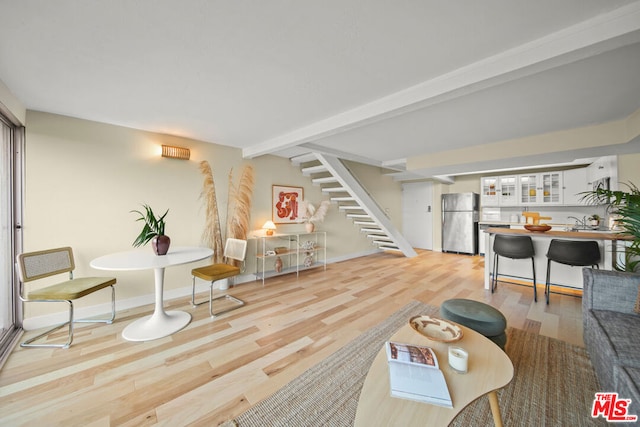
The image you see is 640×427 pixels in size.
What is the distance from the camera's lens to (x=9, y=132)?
225 centimetres

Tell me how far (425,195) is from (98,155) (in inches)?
280

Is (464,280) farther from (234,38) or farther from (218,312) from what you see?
(234,38)

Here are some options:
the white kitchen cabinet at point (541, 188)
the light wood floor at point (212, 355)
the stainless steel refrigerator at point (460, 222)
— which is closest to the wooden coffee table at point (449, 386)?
the light wood floor at point (212, 355)

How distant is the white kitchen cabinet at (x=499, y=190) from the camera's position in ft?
18.2

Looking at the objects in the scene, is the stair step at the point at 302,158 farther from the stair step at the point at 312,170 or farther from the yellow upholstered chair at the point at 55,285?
the yellow upholstered chair at the point at 55,285

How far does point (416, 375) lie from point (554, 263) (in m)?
3.66

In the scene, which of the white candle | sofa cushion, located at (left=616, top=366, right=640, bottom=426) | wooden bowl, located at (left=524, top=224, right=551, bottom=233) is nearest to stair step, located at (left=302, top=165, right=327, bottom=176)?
wooden bowl, located at (left=524, top=224, right=551, bottom=233)

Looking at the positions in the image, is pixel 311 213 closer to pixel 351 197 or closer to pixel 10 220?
pixel 351 197

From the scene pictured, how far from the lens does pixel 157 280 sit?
95.9 inches

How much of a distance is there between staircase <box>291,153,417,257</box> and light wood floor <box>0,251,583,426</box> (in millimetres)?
1780

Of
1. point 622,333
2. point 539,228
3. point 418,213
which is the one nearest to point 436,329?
point 622,333

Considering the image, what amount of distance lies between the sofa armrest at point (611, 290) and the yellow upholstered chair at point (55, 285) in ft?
14.0

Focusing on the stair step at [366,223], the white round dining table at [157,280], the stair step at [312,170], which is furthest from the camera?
the stair step at [366,223]

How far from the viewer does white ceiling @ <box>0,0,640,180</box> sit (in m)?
1.24
